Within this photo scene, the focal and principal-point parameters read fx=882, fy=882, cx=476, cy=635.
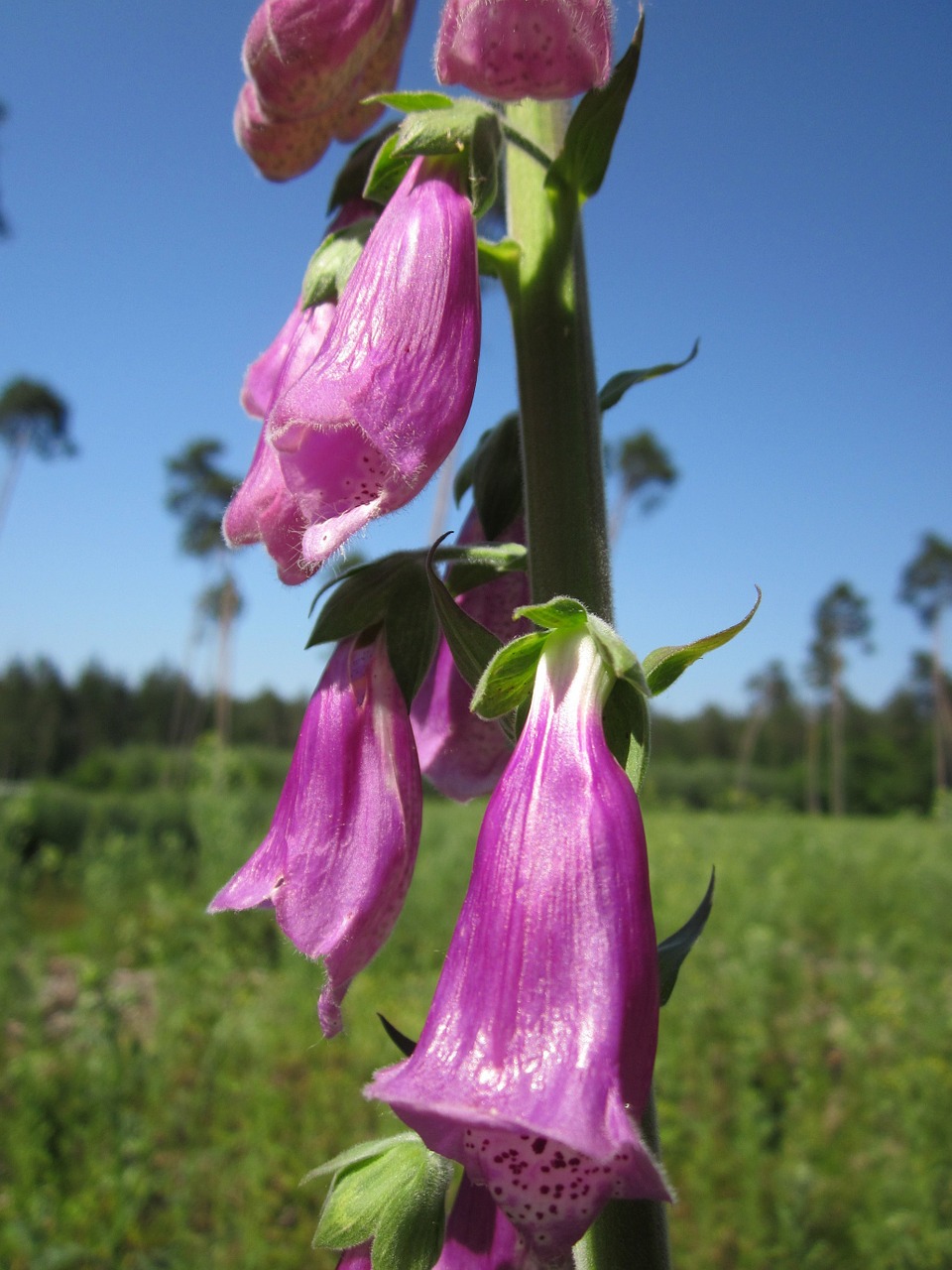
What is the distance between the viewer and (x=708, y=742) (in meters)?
44.4

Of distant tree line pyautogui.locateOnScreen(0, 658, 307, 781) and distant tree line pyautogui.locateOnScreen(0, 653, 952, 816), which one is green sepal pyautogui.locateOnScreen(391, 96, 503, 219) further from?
distant tree line pyautogui.locateOnScreen(0, 658, 307, 781)

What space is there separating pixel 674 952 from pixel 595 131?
23.9 inches

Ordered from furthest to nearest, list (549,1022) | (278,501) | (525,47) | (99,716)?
(99,716) → (278,501) → (525,47) → (549,1022)

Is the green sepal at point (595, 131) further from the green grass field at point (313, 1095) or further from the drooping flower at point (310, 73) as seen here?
the green grass field at point (313, 1095)

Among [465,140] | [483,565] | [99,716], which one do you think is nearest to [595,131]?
[465,140]

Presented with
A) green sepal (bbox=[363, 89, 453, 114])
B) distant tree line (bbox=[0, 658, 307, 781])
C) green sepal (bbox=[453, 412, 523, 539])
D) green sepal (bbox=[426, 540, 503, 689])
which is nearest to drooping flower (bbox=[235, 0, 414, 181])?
green sepal (bbox=[363, 89, 453, 114])

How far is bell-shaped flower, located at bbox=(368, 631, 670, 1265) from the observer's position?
41cm

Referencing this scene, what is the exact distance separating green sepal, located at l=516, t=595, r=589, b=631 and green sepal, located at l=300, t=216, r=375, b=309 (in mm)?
321

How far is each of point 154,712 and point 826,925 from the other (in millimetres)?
37738

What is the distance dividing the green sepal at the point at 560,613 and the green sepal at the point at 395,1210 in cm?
48

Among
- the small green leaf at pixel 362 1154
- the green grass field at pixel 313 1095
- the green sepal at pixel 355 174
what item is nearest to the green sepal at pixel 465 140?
the green sepal at pixel 355 174

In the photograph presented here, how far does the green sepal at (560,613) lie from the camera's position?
54cm

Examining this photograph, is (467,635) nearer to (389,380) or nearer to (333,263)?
(389,380)

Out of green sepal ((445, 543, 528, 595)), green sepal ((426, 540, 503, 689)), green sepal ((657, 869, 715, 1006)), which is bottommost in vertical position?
green sepal ((657, 869, 715, 1006))
